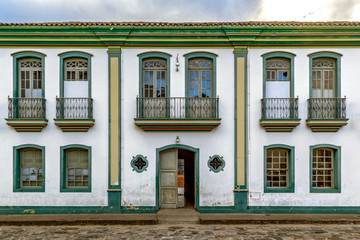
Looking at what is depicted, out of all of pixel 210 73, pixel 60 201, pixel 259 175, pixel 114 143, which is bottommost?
pixel 60 201

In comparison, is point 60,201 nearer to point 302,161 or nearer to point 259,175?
point 259,175

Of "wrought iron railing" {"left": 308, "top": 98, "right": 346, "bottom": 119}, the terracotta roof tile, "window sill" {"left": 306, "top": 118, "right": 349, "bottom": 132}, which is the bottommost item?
"window sill" {"left": 306, "top": 118, "right": 349, "bottom": 132}

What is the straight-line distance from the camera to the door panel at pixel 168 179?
32.2 feet

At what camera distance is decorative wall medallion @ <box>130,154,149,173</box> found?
9.50 metres

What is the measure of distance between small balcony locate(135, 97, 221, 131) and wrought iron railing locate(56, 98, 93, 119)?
6.00ft

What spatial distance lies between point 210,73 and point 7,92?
25.5 ft

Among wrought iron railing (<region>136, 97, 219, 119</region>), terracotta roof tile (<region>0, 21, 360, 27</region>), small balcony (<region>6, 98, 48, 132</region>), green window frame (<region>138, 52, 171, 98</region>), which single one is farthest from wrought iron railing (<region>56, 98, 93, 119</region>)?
terracotta roof tile (<region>0, 21, 360, 27</region>)

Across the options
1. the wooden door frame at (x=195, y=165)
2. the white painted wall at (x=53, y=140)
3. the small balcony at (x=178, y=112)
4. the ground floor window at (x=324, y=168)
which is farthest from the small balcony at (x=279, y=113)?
the white painted wall at (x=53, y=140)

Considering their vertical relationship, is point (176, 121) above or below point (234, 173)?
above

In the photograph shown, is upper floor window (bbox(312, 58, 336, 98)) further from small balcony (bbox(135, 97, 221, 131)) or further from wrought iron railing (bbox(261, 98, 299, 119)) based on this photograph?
small balcony (bbox(135, 97, 221, 131))

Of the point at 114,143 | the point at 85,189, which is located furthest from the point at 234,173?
the point at 85,189

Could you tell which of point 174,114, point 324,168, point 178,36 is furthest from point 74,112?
point 324,168

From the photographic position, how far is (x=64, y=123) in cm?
919

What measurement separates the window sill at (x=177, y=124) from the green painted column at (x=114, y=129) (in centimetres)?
90
